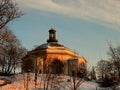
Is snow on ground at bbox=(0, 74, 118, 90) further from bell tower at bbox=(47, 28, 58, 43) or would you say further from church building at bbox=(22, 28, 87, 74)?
bell tower at bbox=(47, 28, 58, 43)

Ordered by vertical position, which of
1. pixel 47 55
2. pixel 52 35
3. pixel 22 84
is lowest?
pixel 22 84

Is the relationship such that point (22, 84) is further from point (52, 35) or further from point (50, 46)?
point (52, 35)

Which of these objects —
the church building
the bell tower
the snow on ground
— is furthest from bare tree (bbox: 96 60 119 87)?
the bell tower

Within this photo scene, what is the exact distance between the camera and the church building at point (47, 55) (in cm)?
6144

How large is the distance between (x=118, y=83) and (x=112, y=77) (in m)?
3.20

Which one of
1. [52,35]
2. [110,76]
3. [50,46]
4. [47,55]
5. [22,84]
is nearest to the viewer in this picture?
[22,84]

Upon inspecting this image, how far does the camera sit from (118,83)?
4900 centimetres

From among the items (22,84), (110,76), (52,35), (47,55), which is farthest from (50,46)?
(22,84)

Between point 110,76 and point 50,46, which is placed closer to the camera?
point 110,76

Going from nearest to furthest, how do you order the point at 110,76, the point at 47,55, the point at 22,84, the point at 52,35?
the point at 22,84, the point at 110,76, the point at 47,55, the point at 52,35

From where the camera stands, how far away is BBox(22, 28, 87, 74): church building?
6144 cm

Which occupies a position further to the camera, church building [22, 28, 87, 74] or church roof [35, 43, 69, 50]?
church roof [35, 43, 69, 50]

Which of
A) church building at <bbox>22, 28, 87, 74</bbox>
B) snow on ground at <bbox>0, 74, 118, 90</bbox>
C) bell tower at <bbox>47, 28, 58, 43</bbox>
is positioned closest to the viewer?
snow on ground at <bbox>0, 74, 118, 90</bbox>

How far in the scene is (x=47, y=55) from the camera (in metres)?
65.6
